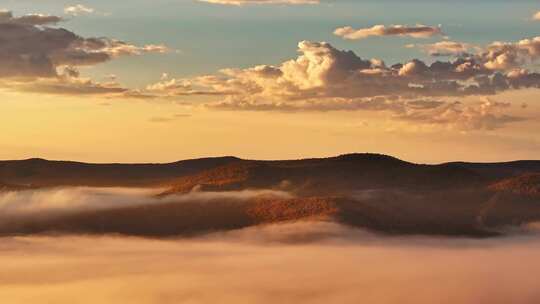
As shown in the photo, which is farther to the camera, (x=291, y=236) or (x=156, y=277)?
(x=291, y=236)

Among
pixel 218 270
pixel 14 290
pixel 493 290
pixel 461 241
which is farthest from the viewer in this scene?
pixel 461 241

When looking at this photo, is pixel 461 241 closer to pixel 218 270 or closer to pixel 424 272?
pixel 424 272

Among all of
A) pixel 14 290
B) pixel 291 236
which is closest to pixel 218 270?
pixel 291 236

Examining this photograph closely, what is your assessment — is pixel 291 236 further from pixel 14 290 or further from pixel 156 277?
pixel 14 290

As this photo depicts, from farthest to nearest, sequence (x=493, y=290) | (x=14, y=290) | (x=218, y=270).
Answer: (x=218, y=270)
(x=14, y=290)
(x=493, y=290)

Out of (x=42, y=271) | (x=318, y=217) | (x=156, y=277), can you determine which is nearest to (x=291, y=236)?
(x=318, y=217)

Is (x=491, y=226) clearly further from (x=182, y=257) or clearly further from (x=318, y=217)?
(x=182, y=257)

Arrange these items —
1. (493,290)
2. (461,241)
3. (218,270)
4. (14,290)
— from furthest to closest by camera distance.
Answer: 1. (461,241)
2. (218,270)
3. (14,290)
4. (493,290)

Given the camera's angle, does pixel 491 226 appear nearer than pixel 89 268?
No

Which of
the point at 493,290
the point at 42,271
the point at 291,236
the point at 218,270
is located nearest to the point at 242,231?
the point at 291,236
